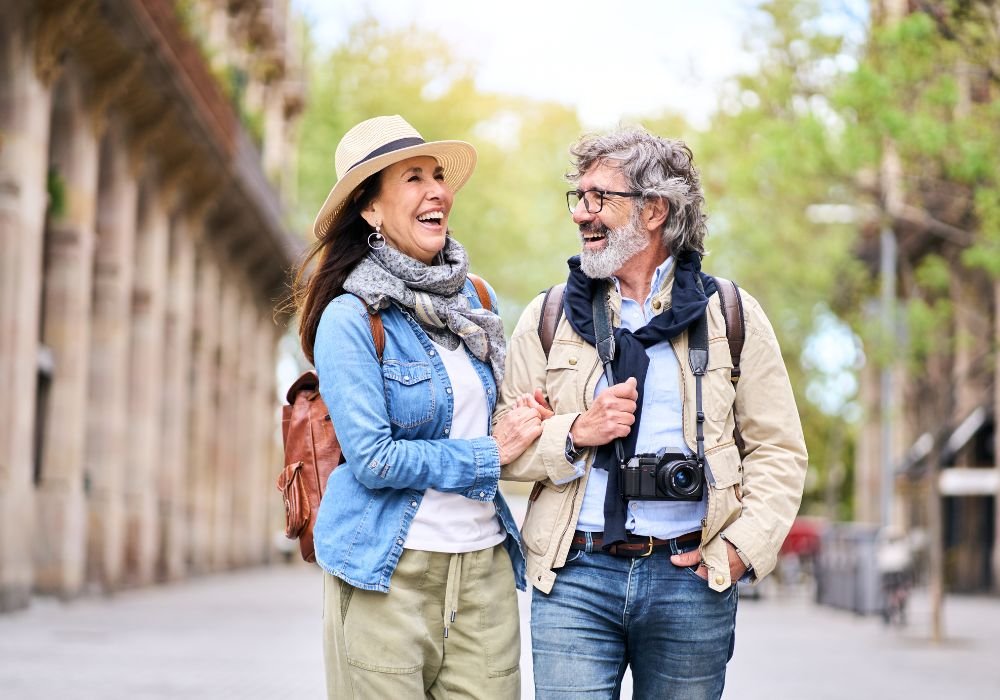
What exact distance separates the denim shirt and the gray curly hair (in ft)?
2.41

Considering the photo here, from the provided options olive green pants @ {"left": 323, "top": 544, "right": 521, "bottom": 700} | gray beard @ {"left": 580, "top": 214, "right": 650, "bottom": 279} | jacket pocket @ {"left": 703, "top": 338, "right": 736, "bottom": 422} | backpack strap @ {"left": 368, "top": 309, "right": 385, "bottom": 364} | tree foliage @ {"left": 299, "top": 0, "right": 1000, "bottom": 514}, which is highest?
tree foliage @ {"left": 299, "top": 0, "right": 1000, "bottom": 514}

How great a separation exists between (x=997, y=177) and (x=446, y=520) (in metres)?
12.0

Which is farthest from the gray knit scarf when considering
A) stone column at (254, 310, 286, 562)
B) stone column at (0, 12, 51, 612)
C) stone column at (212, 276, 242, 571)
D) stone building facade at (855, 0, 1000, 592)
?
stone column at (254, 310, 286, 562)

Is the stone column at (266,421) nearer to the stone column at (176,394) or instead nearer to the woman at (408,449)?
the stone column at (176,394)

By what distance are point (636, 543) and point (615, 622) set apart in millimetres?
232

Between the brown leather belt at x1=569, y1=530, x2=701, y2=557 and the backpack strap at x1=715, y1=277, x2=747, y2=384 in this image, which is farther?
the backpack strap at x1=715, y1=277, x2=747, y2=384

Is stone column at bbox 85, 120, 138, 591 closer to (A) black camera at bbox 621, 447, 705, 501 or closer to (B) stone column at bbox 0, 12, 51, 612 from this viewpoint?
(B) stone column at bbox 0, 12, 51, 612

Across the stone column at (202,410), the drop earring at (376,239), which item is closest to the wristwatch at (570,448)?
the drop earring at (376,239)

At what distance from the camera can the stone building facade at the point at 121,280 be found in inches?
667

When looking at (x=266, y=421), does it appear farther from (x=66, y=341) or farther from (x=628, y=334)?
(x=628, y=334)

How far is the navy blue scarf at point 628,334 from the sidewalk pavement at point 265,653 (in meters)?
6.14

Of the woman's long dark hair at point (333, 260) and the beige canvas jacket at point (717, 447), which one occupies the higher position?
the woman's long dark hair at point (333, 260)

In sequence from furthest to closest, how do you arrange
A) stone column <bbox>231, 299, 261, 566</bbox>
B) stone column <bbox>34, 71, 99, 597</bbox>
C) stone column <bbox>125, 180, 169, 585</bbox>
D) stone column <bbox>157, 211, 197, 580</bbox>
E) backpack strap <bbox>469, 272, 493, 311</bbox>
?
stone column <bbox>231, 299, 261, 566</bbox> < stone column <bbox>157, 211, 197, 580</bbox> < stone column <bbox>125, 180, 169, 585</bbox> < stone column <bbox>34, 71, 99, 597</bbox> < backpack strap <bbox>469, 272, 493, 311</bbox>

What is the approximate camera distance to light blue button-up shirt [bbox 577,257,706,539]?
429cm
